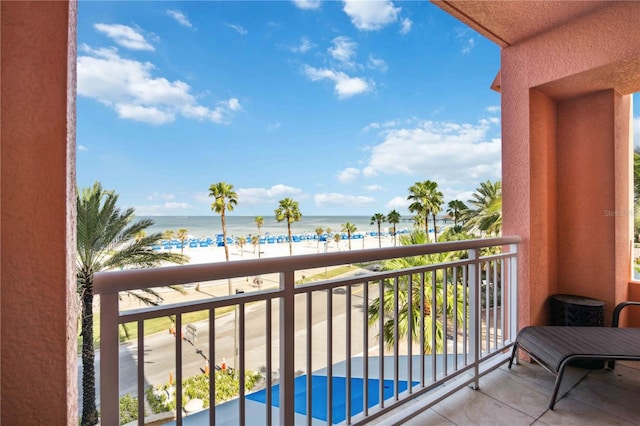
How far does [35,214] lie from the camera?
2.52ft

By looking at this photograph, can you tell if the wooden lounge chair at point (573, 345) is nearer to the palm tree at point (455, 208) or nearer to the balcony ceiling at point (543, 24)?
the balcony ceiling at point (543, 24)

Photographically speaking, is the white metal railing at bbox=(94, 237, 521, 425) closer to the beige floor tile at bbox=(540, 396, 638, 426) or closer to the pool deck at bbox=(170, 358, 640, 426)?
the pool deck at bbox=(170, 358, 640, 426)

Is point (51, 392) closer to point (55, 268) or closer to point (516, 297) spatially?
point (55, 268)

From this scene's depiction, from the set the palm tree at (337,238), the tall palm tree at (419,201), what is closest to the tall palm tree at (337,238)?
the palm tree at (337,238)

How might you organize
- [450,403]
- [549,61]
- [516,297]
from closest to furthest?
[450,403], [549,61], [516,297]

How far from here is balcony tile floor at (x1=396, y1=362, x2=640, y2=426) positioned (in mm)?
1919

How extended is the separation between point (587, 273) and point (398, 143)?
3680 centimetres

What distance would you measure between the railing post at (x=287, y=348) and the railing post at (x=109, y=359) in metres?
0.62

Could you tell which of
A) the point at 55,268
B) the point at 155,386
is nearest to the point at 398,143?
the point at 155,386

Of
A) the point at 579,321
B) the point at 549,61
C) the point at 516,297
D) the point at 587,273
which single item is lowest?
the point at 579,321

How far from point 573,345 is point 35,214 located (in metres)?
2.81

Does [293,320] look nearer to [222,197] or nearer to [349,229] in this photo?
[222,197]

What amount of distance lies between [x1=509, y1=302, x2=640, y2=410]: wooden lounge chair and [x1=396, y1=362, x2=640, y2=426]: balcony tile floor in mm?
160

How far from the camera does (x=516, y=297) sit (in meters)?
2.73
